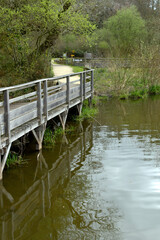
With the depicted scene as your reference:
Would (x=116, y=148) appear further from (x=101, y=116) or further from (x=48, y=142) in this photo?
(x=101, y=116)

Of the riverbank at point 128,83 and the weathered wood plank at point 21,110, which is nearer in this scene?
the weathered wood plank at point 21,110

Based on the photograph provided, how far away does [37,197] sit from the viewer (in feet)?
22.6

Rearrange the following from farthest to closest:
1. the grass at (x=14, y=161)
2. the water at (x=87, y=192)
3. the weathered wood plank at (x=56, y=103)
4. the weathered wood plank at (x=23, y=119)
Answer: the weathered wood plank at (x=56, y=103) → the grass at (x=14, y=161) → the weathered wood plank at (x=23, y=119) → the water at (x=87, y=192)

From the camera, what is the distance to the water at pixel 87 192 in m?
5.57

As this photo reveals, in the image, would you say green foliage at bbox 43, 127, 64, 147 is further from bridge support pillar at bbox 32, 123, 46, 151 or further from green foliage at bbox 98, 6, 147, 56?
green foliage at bbox 98, 6, 147, 56

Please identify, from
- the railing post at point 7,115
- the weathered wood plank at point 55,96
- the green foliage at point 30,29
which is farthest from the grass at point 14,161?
the green foliage at point 30,29

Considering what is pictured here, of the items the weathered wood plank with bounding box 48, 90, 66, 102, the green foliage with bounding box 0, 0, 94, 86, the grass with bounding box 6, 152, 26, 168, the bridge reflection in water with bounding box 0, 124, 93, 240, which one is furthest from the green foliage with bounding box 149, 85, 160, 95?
the grass with bounding box 6, 152, 26, 168

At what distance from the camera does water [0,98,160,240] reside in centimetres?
557

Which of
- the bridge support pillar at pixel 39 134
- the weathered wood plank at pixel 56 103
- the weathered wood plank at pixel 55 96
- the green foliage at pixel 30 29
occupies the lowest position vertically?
the bridge support pillar at pixel 39 134

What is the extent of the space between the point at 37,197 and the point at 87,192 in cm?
106

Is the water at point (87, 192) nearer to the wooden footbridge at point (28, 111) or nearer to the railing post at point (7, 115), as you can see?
the wooden footbridge at point (28, 111)

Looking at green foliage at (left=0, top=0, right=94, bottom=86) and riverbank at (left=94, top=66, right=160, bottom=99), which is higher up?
green foliage at (left=0, top=0, right=94, bottom=86)

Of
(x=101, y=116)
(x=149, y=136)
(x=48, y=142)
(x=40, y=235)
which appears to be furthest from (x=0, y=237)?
(x=101, y=116)

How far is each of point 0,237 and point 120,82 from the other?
18.9 meters
